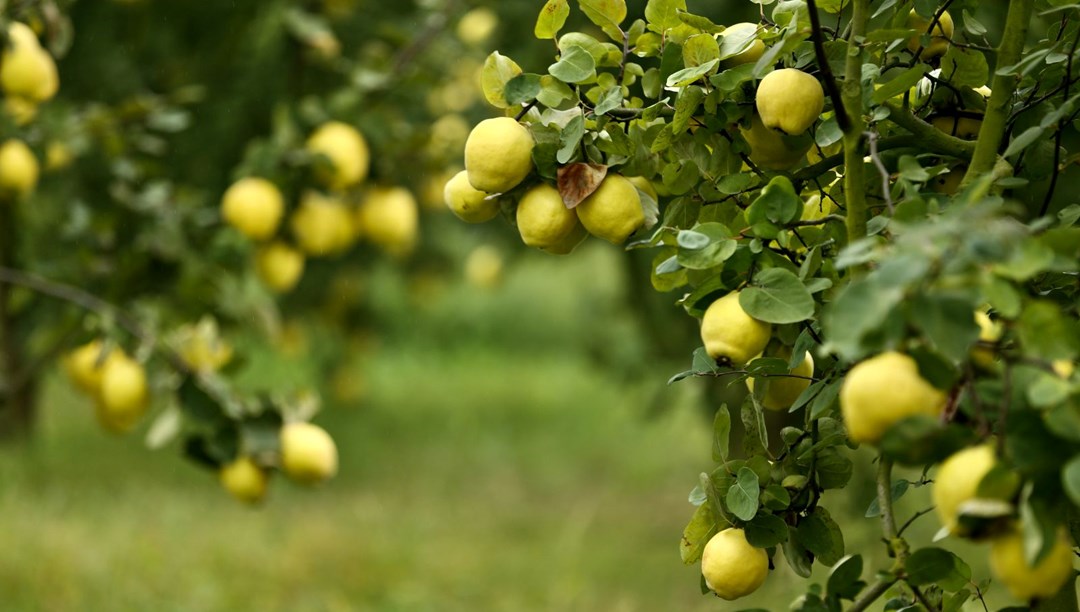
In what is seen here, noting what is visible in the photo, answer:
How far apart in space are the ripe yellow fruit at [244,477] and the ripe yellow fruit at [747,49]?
122 centimetres

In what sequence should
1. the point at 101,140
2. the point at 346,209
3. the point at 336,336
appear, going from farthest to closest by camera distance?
the point at 336,336 → the point at 346,209 → the point at 101,140

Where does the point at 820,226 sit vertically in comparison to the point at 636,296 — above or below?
above

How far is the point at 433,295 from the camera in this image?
18.9 feet

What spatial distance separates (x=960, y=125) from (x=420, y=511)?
124 inches

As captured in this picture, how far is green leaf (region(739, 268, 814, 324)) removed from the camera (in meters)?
0.98

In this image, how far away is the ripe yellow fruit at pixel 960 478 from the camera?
756 mm

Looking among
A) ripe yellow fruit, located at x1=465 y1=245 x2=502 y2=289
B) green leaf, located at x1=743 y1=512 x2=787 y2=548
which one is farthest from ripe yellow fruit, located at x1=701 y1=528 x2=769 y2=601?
ripe yellow fruit, located at x1=465 y1=245 x2=502 y2=289

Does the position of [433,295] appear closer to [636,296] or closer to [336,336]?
[336,336]

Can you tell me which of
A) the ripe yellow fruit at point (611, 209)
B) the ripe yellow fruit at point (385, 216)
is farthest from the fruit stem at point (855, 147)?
the ripe yellow fruit at point (385, 216)

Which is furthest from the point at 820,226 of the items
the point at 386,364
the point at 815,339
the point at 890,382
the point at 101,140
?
the point at 386,364

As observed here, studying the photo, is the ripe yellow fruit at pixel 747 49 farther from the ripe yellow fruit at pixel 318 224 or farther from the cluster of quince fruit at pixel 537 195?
the ripe yellow fruit at pixel 318 224

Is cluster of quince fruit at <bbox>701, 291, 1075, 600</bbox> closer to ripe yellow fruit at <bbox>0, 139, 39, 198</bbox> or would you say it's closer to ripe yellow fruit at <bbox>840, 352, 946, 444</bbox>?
ripe yellow fruit at <bbox>840, 352, 946, 444</bbox>

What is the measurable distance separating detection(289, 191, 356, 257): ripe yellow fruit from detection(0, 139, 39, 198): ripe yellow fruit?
0.56 meters

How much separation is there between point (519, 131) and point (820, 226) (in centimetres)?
29
